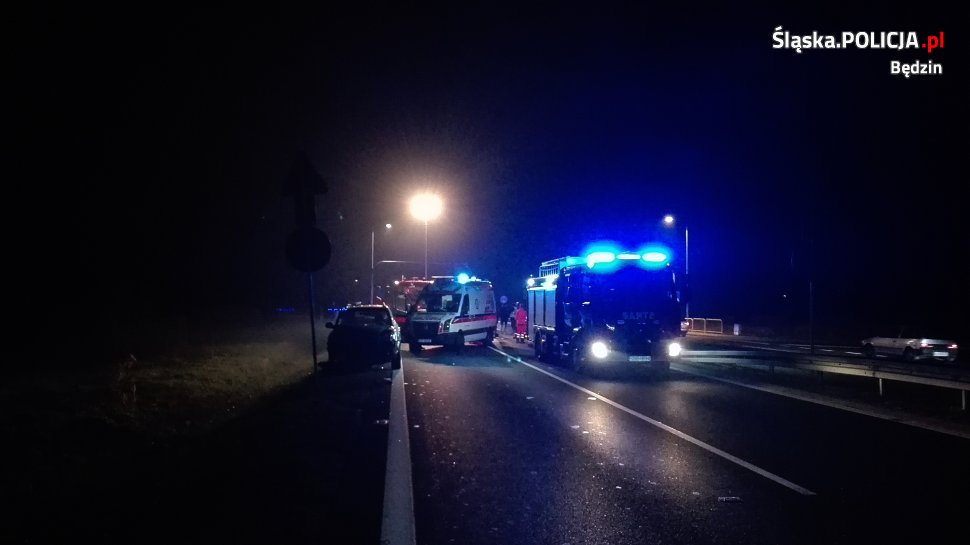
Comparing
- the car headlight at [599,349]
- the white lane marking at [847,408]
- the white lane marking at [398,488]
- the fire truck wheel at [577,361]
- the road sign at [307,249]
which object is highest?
the road sign at [307,249]

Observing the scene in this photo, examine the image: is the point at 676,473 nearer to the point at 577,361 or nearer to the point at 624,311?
the point at 624,311

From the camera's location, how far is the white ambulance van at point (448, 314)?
2773 centimetres

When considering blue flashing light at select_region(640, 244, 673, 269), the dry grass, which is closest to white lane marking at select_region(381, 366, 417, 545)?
the dry grass

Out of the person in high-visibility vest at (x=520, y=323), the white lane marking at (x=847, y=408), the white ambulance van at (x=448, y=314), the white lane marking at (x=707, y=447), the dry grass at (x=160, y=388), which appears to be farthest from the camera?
the person in high-visibility vest at (x=520, y=323)

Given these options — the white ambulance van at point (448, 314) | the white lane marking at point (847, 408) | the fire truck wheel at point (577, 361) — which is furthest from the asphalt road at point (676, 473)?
the white ambulance van at point (448, 314)

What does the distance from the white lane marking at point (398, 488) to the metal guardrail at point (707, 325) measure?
150ft

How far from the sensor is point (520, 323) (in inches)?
1222

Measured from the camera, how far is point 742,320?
62.3 meters

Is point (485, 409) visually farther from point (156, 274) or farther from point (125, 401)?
point (156, 274)

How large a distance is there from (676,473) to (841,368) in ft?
33.2

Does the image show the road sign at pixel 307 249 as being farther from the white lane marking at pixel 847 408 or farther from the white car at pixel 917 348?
the white car at pixel 917 348

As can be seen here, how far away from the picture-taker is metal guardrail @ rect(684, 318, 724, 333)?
54103 mm

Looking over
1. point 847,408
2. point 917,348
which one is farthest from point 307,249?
point 917,348

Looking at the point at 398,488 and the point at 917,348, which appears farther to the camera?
the point at 917,348
